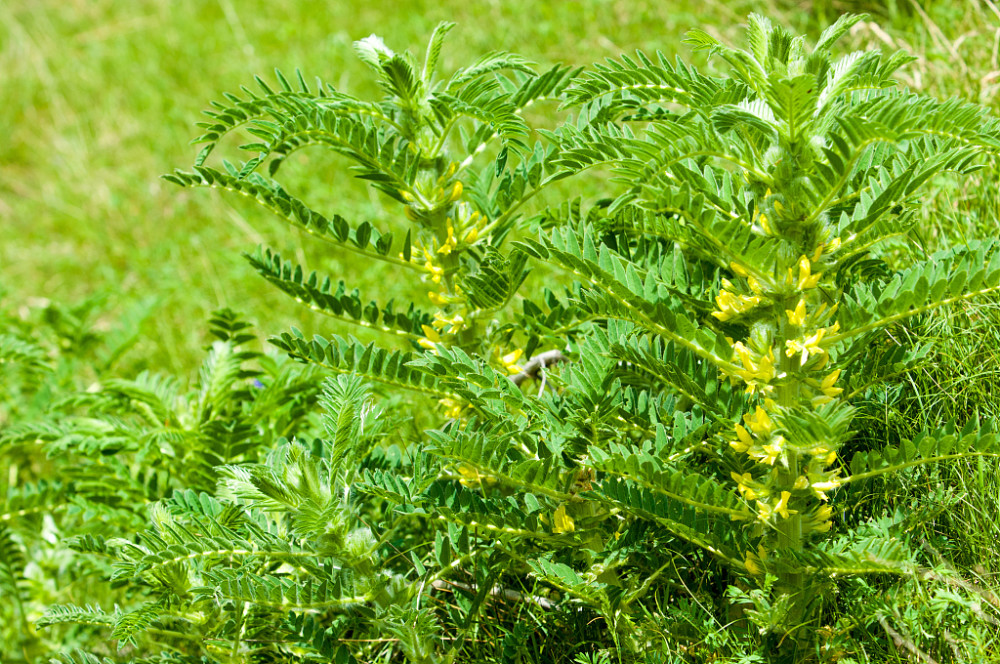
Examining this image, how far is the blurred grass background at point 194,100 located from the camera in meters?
3.25

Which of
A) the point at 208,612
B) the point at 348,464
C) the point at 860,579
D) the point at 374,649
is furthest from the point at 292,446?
the point at 860,579

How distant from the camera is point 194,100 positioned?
5.44 meters

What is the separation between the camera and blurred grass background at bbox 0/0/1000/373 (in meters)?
3.25

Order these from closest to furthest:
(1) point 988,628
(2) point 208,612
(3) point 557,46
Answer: (1) point 988,628 < (2) point 208,612 < (3) point 557,46

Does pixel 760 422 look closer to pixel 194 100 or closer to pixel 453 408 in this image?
pixel 453 408

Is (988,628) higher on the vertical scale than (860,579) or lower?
lower

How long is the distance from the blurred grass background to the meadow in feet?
0.05

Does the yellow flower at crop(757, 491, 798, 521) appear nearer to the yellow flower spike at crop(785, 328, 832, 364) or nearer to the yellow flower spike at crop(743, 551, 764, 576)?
the yellow flower spike at crop(743, 551, 764, 576)

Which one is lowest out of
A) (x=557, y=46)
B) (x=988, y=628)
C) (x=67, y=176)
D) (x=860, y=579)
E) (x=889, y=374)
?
(x=988, y=628)

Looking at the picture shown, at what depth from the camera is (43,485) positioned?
2621 millimetres

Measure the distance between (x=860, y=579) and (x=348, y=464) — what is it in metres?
1.02

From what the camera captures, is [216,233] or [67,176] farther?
[67,176]

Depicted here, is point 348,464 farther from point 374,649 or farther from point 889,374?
point 889,374

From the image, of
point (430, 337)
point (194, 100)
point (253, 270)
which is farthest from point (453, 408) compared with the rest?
point (194, 100)
